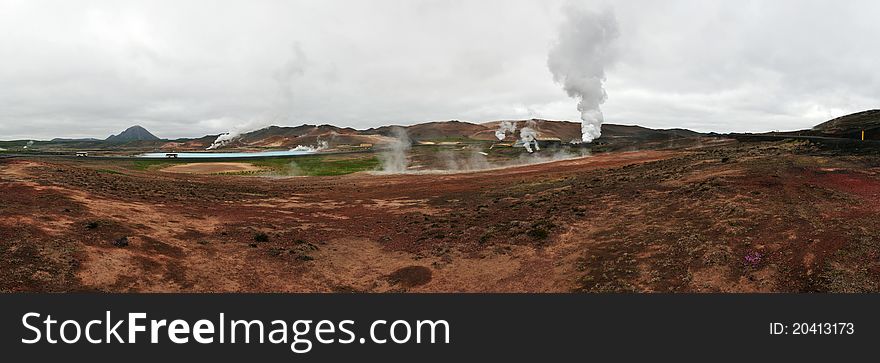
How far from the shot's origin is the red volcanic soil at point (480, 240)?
17750 mm

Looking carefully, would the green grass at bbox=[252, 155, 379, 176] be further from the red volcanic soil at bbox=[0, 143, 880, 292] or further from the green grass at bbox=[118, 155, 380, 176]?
the red volcanic soil at bbox=[0, 143, 880, 292]

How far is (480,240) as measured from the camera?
86.5ft

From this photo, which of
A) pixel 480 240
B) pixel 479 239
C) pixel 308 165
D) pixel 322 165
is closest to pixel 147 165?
pixel 308 165

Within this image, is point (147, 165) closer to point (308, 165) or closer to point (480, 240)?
point (308, 165)

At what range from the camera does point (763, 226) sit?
22.3 metres

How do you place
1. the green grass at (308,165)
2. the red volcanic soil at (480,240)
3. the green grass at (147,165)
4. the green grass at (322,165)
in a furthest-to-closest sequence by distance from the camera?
1. the green grass at (322,165)
2. the green grass at (147,165)
3. the green grass at (308,165)
4. the red volcanic soil at (480,240)

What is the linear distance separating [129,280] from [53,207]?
540 inches

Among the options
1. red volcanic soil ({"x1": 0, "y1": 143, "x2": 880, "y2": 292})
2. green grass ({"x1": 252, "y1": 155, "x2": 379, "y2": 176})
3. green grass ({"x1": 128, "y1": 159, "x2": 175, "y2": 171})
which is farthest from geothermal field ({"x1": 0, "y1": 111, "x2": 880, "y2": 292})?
green grass ({"x1": 128, "y1": 159, "x2": 175, "y2": 171})

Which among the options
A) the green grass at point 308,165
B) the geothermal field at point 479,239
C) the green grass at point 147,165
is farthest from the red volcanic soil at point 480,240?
the green grass at point 147,165

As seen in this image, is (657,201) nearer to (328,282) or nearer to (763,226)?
(763,226)

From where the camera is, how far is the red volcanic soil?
17750mm

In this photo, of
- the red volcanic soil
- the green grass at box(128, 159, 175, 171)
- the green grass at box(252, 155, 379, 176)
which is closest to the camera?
the red volcanic soil

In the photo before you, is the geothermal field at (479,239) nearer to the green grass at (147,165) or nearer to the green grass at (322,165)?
the green grass at (322,165)

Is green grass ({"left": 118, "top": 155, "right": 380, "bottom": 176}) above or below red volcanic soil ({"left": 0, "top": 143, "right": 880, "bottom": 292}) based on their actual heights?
above
